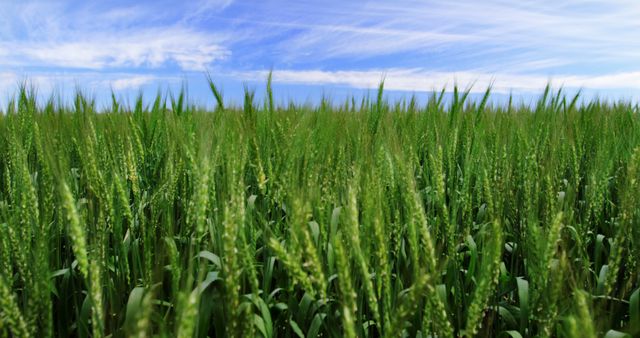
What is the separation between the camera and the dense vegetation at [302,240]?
99cm

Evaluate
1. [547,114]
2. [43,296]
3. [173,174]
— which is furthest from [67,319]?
[547,114]

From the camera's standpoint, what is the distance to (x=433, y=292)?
98cm

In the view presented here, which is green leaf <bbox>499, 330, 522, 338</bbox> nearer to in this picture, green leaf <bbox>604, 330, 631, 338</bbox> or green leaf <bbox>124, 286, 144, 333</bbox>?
green leaf <bbox>604, 330, 631, 338</bbox>

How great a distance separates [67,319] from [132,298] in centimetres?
51

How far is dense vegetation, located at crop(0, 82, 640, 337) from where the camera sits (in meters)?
0.99

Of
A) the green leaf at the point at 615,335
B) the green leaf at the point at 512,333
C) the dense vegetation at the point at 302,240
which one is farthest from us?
the green leaf at the point at 512,333

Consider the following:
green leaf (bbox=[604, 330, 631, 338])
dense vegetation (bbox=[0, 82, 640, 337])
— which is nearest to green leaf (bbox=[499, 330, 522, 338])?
dense vegetation (bbox=[0, 82, 640, 337])

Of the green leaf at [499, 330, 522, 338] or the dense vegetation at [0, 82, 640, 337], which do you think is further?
the green leaf at [499, 330, 522, 338]

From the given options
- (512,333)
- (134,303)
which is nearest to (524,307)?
(512,333)

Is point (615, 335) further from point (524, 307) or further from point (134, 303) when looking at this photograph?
point (134, 303)

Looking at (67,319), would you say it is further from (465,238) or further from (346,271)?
(465,238)

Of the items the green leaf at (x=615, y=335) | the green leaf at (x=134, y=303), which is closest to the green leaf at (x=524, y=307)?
the green leaf at (x=615, y=335)

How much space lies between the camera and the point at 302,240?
3.18ft

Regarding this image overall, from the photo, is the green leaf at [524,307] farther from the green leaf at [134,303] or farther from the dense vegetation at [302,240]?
the green leaf at [134,303]
